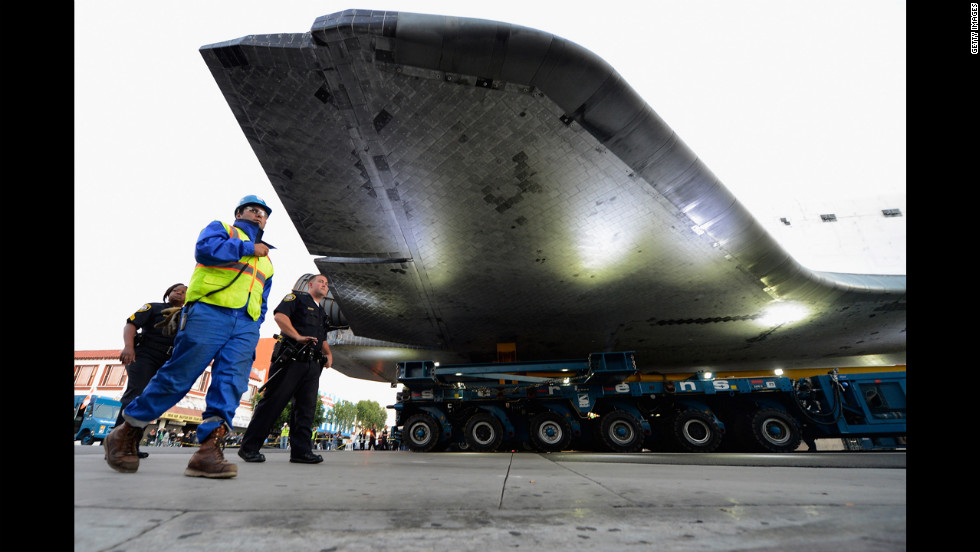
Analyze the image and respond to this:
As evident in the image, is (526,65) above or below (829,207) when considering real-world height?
below

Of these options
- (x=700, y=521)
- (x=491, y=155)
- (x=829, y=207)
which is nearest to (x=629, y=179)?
(x=491, y=155)

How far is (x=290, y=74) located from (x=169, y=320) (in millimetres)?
2975

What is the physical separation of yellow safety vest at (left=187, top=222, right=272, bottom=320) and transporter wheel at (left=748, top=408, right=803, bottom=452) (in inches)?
318

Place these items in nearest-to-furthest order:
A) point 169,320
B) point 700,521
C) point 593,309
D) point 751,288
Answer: point 700,521 → point 169,320 → point 751,288 → point 593,309

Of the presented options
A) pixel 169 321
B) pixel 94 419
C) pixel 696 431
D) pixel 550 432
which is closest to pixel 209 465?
pixel 169 321

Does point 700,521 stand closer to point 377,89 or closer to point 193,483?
point 193,483

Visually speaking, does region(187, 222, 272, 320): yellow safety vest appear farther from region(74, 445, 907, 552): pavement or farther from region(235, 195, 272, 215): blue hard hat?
region(74, 445, 907, 552): pavement

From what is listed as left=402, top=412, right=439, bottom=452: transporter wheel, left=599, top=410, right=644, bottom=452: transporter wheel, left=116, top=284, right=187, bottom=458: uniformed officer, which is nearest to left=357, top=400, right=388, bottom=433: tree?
left=402, top=412, right=439, bottom=452: transporter wheel

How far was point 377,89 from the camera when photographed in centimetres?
472

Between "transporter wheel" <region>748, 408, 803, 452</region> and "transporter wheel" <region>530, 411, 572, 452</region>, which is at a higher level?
"transporter wheel" <region>748, 408, 803, 452</region>

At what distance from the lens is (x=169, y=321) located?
380 centimetres

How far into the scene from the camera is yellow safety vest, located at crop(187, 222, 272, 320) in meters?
2.41

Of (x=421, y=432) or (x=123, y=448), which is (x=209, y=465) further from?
(x=421, y=432)

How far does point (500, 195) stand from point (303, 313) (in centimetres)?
342
